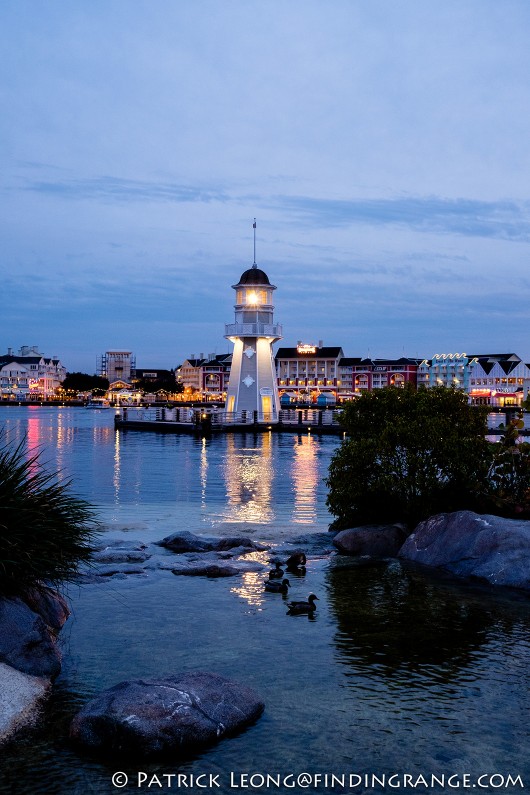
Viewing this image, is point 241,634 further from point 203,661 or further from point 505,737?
point 505,737

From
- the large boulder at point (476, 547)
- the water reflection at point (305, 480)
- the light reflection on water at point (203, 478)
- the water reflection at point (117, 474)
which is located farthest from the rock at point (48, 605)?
the water reflection at point (117, 474)

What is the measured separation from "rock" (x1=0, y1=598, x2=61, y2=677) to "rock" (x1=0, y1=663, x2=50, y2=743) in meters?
0.23

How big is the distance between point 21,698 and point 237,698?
267 centimetres

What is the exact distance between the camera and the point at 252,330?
253 feet

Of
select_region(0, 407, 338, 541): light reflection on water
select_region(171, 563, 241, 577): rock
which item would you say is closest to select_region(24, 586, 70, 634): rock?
select_region(171, 563, 241, 577): rock

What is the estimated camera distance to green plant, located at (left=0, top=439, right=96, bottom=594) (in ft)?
36.1

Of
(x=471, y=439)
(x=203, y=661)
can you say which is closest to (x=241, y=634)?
(x=203, y=661)

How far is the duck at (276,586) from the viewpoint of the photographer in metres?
15.4

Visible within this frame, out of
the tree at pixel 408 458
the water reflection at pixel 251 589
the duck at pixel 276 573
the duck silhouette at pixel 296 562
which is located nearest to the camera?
the water reflection at pixel 251 589

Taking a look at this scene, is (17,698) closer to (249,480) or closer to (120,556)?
(120,556)

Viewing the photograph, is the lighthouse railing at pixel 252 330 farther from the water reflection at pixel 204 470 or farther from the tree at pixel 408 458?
the tree at pixel 408 458

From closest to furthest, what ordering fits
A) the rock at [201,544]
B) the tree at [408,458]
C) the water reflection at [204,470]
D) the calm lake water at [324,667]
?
the calm lake water at [324,667], the rock at [201,544], the tree at [408,458], the water reflection at [204,470]

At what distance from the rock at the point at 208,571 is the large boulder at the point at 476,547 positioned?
460 cm

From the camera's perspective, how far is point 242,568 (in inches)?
683
